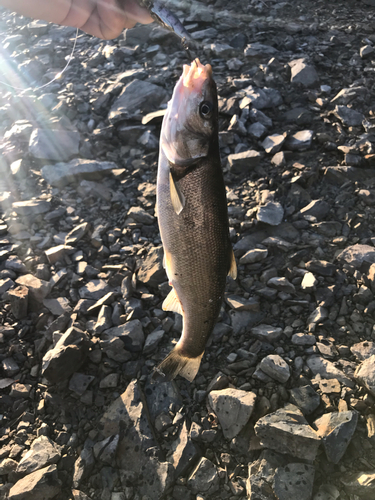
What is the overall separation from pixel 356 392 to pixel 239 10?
31.2 feet

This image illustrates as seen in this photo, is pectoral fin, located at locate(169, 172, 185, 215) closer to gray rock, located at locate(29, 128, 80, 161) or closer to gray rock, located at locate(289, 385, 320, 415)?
gray rock, located at locate(289, 385, 320, 415)

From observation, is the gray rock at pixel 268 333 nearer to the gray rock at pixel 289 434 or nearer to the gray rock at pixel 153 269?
the gray rock at pixel 289 434

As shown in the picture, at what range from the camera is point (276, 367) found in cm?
354

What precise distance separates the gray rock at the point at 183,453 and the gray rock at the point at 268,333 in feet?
3.88

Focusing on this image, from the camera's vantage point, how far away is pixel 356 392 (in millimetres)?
3336

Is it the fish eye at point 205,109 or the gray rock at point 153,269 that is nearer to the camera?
the fish eye at point 205,109

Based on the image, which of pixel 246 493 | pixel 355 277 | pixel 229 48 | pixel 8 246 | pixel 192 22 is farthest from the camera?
pixel 192 22

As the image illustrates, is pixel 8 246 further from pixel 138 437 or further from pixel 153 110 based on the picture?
pixel 153 110

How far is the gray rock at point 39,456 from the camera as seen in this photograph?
3160 millimetres

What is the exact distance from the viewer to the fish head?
7.97 feet

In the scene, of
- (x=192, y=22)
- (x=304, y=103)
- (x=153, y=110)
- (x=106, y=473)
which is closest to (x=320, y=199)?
(x=304, y=103)

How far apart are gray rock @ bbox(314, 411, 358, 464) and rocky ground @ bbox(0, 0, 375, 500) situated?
0.05 feet

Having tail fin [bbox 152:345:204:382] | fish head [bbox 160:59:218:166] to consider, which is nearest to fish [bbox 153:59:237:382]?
fish head [bbox 160:59:218:166]

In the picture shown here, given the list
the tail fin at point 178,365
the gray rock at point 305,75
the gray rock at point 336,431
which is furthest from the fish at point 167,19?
the gray rock at point 305,75
